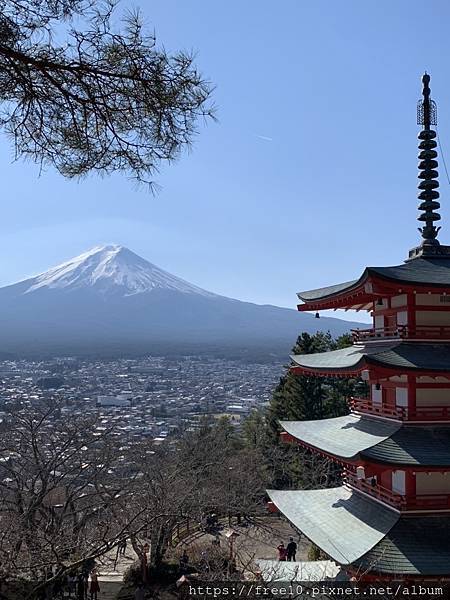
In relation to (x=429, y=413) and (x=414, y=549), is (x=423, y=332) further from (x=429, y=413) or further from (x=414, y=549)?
(x=414, y=549)

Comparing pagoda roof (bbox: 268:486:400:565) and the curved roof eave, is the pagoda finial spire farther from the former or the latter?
pagoda roof (bbox: 268:486:400:565)

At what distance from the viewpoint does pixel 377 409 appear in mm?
10758

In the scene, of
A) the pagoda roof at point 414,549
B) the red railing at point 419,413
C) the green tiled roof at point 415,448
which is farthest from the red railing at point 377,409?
the pagoda roof at point 414,549

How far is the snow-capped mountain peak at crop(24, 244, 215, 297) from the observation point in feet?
524

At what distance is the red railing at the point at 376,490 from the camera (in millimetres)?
9089

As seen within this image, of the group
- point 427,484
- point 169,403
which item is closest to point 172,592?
point 427,484

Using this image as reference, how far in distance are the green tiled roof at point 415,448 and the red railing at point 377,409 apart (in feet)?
0.88

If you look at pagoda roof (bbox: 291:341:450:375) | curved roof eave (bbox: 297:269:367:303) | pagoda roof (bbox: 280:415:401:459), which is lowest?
pagoda roof (bbox: 280:415:401:459)

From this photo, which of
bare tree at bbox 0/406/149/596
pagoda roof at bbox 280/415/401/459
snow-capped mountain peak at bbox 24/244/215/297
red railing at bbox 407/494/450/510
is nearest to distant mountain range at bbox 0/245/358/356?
snow-capped mountain peak at bbox 24/244/215/297

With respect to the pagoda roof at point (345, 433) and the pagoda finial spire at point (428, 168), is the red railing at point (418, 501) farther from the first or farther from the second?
the pagoda finial spire at point (428, 168)

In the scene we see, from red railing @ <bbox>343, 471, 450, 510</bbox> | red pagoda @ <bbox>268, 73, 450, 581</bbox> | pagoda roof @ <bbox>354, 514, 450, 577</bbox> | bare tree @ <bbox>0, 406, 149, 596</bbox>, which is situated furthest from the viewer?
bare tree @ <bbox>0, 406, 149, 596</bbox>

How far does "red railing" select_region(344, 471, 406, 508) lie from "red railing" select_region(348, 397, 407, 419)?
1.23 meters

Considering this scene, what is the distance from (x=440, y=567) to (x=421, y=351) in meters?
3.31

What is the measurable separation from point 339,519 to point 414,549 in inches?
74.3
